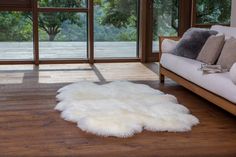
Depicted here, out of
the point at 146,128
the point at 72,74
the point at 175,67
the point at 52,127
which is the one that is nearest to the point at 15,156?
the point at 52,127

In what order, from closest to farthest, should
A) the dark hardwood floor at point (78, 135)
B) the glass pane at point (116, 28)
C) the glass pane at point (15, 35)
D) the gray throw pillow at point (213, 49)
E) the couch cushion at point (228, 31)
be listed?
the dark hardwood floor at point (78, 135), the gray throw pillow at point (213, 49), the couch cushion at point (228, 31), the glass pane at point (15, 35), the glass pane at point (116, 28)

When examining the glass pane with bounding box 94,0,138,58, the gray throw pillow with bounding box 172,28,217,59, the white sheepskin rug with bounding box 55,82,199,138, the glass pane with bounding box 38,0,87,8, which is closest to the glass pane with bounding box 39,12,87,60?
the glass pane with bounding box 38,0,87,8

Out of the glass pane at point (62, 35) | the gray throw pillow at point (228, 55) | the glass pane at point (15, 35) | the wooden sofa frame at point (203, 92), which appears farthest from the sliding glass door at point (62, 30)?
the gray throw pillow at point (228, 55)

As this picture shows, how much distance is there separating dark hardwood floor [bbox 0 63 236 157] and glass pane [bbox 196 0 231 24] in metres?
2.42

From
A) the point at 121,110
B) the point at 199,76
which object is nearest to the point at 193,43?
the point at 199,76

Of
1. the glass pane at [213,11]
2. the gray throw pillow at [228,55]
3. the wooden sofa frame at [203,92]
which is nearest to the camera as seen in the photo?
the wooden sofa frame at [203,92]

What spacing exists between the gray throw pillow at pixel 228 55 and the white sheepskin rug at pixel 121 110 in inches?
25.3

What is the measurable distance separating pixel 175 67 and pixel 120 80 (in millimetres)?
914

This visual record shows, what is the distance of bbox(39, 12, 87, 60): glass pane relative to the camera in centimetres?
660

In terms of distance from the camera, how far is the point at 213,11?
695cm

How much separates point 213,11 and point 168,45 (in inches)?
87.1

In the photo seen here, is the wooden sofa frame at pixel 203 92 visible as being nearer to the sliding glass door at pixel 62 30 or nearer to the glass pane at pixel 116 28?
the glass pane at pixel 116 28

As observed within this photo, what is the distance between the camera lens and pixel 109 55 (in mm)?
6941

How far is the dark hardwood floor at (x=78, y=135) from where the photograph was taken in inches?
112
